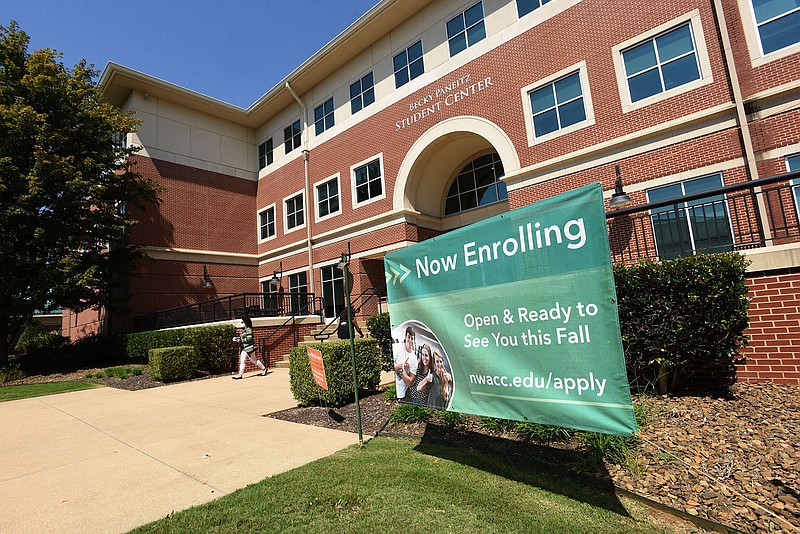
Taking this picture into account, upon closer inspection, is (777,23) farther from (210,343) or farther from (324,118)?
(210,343)

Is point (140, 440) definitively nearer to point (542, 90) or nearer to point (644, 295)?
point (644, 295)

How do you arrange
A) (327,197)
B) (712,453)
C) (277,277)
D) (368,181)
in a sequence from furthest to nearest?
(277,277), (327,197), (368,181), (712,453)

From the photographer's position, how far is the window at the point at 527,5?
42.0 ft

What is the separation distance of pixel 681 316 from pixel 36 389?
639 inches

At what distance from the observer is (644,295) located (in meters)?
5.31

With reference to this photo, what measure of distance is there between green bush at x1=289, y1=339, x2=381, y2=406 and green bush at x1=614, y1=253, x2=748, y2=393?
4.10 m

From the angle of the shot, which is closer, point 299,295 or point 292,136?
point 299,295

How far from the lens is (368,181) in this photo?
17656 millimetres

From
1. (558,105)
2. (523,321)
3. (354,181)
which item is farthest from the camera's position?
(354,181)

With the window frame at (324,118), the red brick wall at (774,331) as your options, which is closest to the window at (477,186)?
the window frame at (324,118)

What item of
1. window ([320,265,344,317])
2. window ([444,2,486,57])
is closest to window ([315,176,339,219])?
window ([320,265,344,317])

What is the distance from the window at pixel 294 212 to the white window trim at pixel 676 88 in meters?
14.9

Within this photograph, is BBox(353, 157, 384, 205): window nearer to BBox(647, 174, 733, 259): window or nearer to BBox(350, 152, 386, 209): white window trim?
BBox(350, 152, 386, 209): white window trim

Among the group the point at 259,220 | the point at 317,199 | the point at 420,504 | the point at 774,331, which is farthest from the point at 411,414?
the point at 259,220
